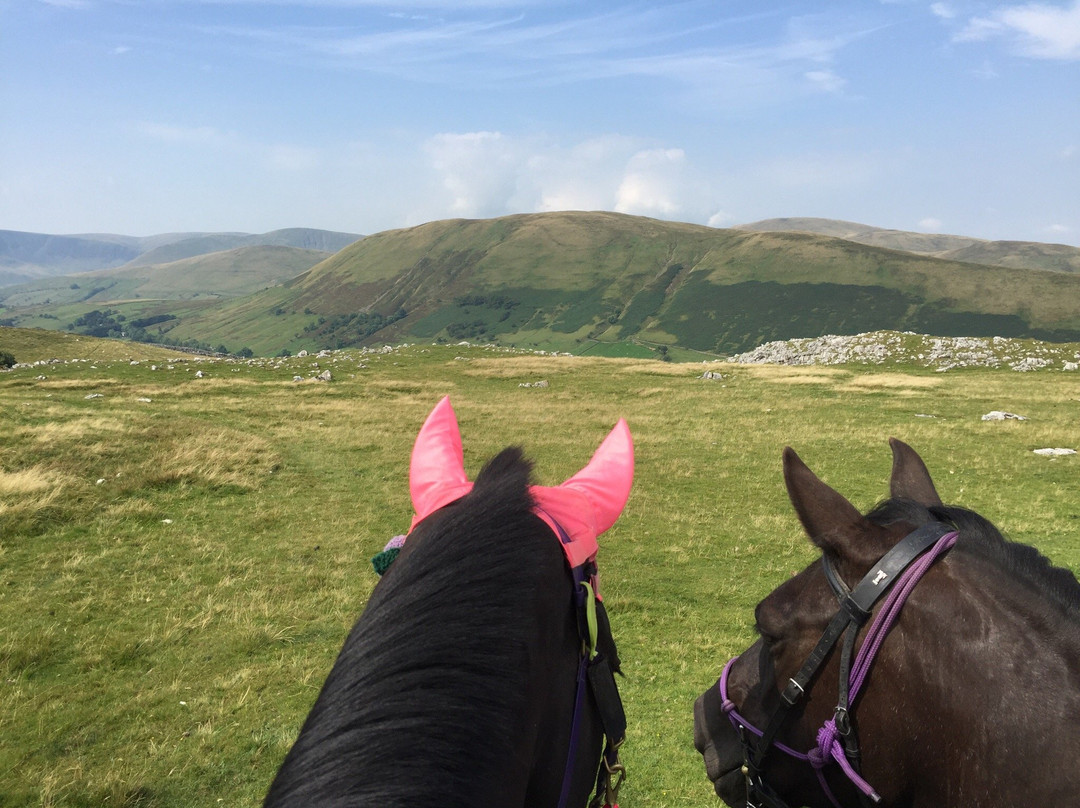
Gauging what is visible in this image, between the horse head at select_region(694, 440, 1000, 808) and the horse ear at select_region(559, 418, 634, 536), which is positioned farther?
the horse ear at select_region(559, 418, 634, 536)

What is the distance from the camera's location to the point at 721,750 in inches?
101

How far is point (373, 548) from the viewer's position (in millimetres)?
11305

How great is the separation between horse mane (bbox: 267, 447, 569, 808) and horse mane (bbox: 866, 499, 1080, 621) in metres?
1.26

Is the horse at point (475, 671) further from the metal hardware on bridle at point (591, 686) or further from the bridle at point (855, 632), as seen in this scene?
the bridle at point (855, 632)

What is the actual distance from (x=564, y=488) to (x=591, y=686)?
0.75 metres

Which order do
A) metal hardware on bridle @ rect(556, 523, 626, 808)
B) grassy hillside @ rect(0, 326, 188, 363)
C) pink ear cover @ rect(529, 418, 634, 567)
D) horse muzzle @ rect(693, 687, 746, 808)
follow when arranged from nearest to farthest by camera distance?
metal hardware on bridle @ rect(556, 523, 626, 808), pink ear cover @ rect(529, 418, 634, 567), horse muzzle @ rect(693, 687, 746, 808), grassy hillside @ rect(0, 326, 188, 363)

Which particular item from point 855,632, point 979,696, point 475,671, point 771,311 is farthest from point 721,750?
point 771,311

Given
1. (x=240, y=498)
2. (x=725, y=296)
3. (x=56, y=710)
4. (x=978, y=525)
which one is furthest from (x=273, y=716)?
(x=725, y=296)

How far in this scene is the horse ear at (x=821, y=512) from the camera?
206 centimetres

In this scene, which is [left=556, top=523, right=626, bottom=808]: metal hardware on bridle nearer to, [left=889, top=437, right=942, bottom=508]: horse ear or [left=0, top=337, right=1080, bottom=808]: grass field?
[left=889, top=437, right=942, bottom=508]: horse ear

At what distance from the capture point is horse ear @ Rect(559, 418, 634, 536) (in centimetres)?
252

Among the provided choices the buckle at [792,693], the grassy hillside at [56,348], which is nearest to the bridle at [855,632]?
the buckle at [792,693]

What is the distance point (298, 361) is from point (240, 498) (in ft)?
107

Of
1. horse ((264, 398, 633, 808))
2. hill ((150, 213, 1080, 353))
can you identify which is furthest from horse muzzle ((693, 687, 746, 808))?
hill ((150, 213, 1080, 353))
